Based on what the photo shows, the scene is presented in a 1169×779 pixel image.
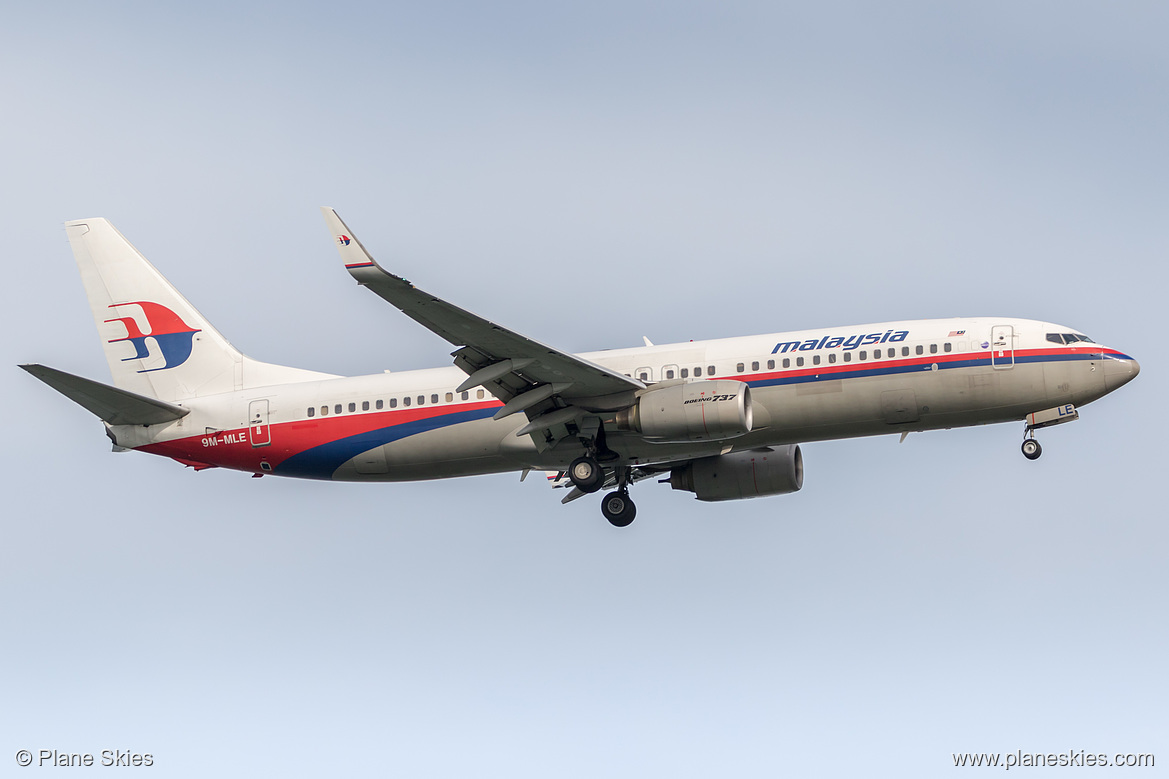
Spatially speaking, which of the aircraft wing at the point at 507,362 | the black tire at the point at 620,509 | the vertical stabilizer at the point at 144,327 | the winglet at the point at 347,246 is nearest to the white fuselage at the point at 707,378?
the aircraft wing at the point at 507,362

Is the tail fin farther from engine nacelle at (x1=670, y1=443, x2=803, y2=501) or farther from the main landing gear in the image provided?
engine nacelle at (x1=670, y1=443, x2=803, y2=501)

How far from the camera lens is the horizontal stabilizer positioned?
3378cm

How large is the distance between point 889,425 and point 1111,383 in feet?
19.1

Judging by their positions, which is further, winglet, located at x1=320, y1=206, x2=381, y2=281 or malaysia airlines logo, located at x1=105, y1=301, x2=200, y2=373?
malaysia airlines logo, located at x1=105, y1=301, x2=200, y2=373

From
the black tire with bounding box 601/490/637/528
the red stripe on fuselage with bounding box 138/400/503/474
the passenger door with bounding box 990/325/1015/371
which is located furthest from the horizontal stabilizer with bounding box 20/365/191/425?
the passenger door with bounding box 990/325/1015/371

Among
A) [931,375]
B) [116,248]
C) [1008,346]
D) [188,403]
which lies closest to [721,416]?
[931,375]

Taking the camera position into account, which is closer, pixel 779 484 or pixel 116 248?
pixel 779 484

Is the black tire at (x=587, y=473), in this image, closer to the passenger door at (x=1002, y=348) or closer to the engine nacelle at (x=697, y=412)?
the engine nacelle at (x=697, y=412)

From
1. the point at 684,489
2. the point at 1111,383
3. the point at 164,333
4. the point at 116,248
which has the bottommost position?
the point at 684,489

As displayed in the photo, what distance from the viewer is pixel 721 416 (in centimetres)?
3155

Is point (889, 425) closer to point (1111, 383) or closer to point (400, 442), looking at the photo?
point (1111, 383)

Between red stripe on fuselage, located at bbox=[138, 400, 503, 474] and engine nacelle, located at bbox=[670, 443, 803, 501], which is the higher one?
red stripe on fuselage, located at bbox=[138, 400, 503, 474]

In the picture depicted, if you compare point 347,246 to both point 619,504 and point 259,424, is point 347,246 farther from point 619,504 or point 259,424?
point 619,504

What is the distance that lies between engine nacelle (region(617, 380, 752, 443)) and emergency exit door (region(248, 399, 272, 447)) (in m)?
11.6
